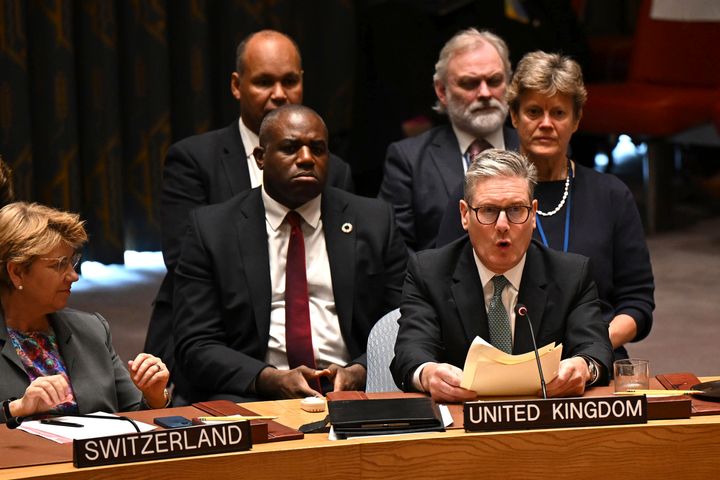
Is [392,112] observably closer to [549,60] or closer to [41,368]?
[549,60]

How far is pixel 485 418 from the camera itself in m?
2.56

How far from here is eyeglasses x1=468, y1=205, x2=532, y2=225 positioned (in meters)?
3.02

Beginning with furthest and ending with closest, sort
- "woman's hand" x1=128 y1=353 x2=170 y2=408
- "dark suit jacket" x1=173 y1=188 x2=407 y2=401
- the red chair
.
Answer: the red chair, "dark suit jacket" x1=173 y1=188 x2=407 y2=401, "woman's hand" x1=128 y1=353 x2=170 y2=408

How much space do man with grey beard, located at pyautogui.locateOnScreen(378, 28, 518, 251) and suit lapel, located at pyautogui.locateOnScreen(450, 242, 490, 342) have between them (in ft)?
3.51

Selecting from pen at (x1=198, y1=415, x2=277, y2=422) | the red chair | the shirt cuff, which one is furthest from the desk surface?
the red chair

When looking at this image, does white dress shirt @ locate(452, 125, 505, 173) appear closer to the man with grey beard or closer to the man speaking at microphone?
the man with grey beard

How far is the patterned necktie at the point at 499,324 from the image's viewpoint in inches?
120

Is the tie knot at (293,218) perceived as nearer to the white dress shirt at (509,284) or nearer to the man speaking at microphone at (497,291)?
the man speaking at microphone at (497,291)

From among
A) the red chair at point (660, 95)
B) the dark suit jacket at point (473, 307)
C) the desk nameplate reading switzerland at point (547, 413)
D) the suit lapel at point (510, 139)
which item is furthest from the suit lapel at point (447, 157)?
the red chair at point (660, 95)

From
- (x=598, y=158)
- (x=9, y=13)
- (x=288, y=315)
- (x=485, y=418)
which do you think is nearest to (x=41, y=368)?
(x=288, y=315)

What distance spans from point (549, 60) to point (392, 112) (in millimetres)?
3517

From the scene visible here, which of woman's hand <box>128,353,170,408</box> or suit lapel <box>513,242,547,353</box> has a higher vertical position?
suit lapel <box>513,242,547,353</box>

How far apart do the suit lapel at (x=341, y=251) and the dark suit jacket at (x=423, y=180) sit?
0.53 meters

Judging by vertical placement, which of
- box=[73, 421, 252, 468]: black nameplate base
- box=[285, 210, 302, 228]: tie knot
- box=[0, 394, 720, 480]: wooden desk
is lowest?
box=[0, 394, 720, 480]: wooden desk
